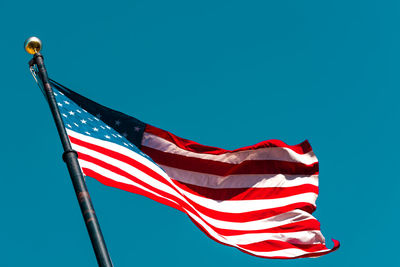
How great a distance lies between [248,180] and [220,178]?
0.79 metres

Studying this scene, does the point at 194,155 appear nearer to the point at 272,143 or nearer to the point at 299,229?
the point at 272,143

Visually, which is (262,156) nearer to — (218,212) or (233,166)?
(233,166)

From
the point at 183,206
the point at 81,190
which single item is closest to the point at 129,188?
the point at 183,206

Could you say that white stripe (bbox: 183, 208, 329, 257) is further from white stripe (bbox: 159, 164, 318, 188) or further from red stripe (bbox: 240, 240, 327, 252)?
white stripe (bbox: 159, 164, 318, 188)

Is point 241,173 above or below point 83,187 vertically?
above

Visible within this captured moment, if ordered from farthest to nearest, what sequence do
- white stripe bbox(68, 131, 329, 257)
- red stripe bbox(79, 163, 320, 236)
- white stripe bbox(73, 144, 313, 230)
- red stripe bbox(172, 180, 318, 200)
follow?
red stripe bbox(172, 180, 318, 200) → white stripe bbox(73, 144, 313, 230) → white stripe bbox(68, 131, 329, 257) → red stripe bbox(79, 163, 320, 236)

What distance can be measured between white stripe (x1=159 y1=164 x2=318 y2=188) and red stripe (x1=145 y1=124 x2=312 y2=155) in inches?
27.0

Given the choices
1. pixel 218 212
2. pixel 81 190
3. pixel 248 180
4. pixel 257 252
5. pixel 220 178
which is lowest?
pixel 257 252

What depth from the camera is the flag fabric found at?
15.1 m

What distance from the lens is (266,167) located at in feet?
58.1

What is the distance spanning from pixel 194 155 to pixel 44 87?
553cm

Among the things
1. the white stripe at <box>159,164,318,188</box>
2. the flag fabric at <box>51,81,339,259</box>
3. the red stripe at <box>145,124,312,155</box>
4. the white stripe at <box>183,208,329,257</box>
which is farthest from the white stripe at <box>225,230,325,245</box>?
the red stripe at <box>145,124,312,155</box>

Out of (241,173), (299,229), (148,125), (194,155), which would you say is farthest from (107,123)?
(299,229)

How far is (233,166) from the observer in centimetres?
1759
